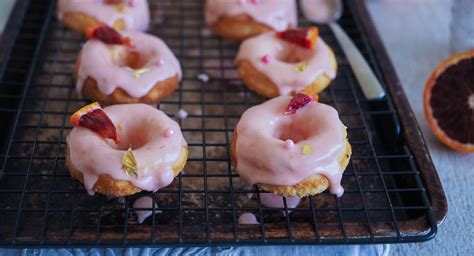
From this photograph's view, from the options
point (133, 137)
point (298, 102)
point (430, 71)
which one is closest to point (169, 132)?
point (133, 137)

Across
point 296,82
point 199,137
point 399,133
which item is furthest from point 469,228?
point 199,137

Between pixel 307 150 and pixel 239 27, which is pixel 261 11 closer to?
pixel 239 27

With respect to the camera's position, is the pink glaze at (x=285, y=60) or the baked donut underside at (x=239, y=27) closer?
the pink glaze at (x=285, y=60)

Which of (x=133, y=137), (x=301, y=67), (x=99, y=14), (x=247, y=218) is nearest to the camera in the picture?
(x=247, y=218)

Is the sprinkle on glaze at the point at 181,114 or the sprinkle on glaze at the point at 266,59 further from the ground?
the sprinkle on glaze at the point at 266,59

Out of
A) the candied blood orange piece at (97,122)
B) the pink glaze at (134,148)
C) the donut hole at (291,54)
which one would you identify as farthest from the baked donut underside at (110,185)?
the donut hole at (291,54)

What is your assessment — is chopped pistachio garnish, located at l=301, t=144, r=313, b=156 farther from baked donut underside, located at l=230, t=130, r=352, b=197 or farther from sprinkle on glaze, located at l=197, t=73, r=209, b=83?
sprinkle on glaze, located at l=197, t=73, r=209, b=83

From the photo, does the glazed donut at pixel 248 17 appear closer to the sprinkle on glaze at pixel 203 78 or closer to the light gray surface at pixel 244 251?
the sprinkle on glaze at pixel 203 78
